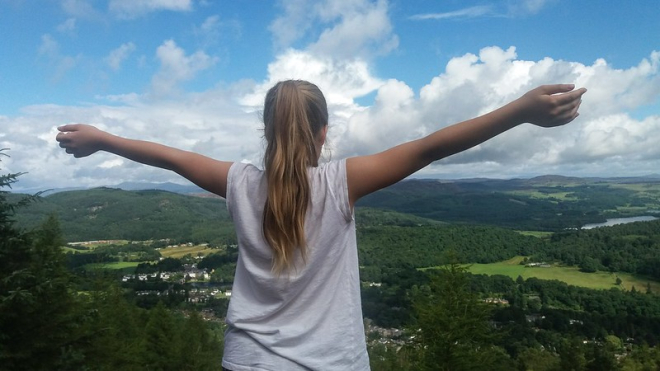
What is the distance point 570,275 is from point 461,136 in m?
46.0

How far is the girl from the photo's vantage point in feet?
3.74

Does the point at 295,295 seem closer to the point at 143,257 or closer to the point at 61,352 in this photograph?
the point at 61,352

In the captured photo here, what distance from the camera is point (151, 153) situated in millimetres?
1398

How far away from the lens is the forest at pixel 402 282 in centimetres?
789

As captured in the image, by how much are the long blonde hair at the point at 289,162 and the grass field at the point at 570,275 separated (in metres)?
38.3

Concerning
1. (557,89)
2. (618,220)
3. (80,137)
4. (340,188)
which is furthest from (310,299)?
(618,220)

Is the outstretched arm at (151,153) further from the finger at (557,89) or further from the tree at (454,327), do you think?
the tree at (454,327)

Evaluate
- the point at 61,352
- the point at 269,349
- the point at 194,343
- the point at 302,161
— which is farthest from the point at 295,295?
the point at 194,343

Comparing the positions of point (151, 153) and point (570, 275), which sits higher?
point (151, 153)

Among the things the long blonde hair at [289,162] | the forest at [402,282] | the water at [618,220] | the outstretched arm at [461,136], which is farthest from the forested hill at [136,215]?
the outstretched arm at [461,136]

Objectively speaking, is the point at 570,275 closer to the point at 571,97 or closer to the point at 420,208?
the point at 420,208

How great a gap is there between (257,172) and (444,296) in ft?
32.6

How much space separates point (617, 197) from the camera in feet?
228

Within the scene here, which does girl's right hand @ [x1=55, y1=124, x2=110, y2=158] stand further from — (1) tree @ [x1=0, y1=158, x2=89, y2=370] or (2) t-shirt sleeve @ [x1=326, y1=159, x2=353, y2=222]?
(1) tree @ [x1=0, y1=158, x2=89, y2=370]
